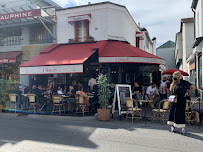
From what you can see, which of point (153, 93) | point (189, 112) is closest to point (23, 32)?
point (153, 93)

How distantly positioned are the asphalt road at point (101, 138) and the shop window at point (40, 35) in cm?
938

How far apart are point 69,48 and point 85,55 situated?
8.29 ft

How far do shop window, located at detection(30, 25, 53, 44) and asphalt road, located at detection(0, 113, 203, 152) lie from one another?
369 inches

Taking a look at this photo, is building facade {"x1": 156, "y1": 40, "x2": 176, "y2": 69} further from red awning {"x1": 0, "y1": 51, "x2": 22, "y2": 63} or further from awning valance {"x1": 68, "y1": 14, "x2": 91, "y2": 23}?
red awning {"x1": 0, "y1": 51, "x2": 22, "y2": 63}

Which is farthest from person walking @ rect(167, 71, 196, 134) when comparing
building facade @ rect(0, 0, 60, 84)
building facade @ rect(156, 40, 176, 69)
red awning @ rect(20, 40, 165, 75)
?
building facade @ rect(156, 40, 176, 69)

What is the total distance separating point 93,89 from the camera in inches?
408

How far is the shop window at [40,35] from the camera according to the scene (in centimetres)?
1486

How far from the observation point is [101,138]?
18.2ft

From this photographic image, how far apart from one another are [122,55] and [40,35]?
7.34 meters

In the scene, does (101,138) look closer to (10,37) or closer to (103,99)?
(103,99)

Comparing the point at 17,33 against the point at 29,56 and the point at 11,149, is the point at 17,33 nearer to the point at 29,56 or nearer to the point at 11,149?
the point at 29,56

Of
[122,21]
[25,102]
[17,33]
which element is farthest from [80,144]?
[17,33]

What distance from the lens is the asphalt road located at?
183 inches

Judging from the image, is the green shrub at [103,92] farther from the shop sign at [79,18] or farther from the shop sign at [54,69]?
the shop sign at [79,18]
